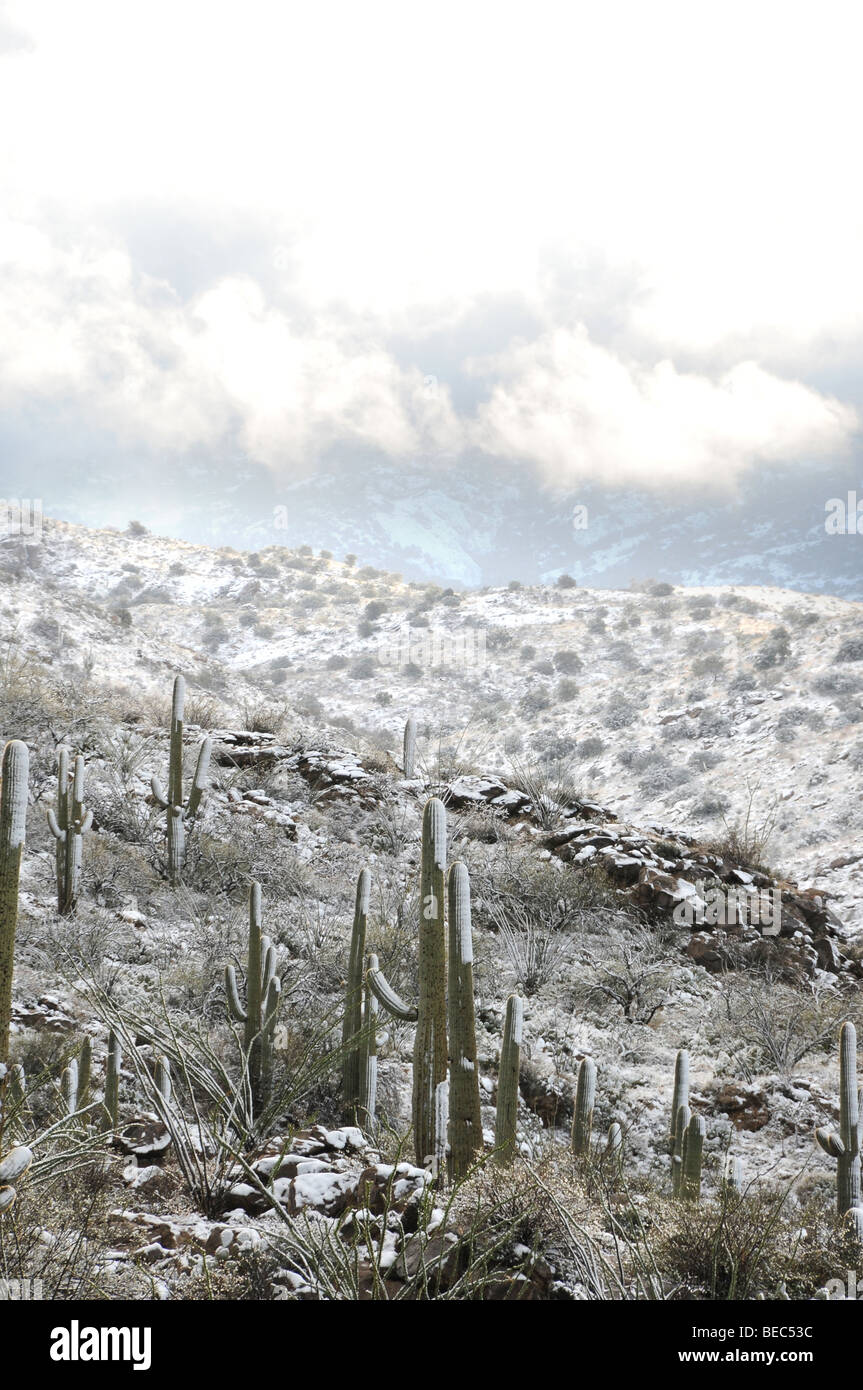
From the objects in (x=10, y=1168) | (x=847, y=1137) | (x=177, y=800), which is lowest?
(x=847, y=1137)

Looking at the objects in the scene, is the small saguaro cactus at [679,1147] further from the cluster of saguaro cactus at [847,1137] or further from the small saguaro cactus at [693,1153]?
the cluster of saguaro cactus at [847,1137]

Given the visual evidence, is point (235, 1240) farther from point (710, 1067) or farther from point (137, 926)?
point (710, 1067)

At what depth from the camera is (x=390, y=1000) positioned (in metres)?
4.22

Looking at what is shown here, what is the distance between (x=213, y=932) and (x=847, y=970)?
293 inches

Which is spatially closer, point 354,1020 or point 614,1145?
point 614,1145

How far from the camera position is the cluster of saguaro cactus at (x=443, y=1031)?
12.7 ft

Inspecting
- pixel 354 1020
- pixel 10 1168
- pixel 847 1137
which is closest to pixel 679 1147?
pixel 847 1137

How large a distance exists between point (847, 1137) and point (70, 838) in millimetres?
6872

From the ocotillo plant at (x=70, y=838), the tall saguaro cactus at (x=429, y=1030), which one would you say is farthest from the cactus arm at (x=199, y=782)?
the tall saguaro cactus at (x=429, y=1030)

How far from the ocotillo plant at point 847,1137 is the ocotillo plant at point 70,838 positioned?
6.54 meters

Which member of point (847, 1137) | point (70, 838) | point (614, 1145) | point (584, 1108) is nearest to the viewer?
point (847, 1137)

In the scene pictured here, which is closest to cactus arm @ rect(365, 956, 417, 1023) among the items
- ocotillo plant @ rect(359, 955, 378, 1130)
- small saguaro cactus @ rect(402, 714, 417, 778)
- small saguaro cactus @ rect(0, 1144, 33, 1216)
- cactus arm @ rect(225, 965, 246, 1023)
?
ocotillo plant @ rect(359, 955, 378, 1130)

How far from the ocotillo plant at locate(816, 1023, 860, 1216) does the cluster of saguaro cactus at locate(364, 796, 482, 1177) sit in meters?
2.39

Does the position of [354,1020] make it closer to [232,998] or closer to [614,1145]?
[232,998]
